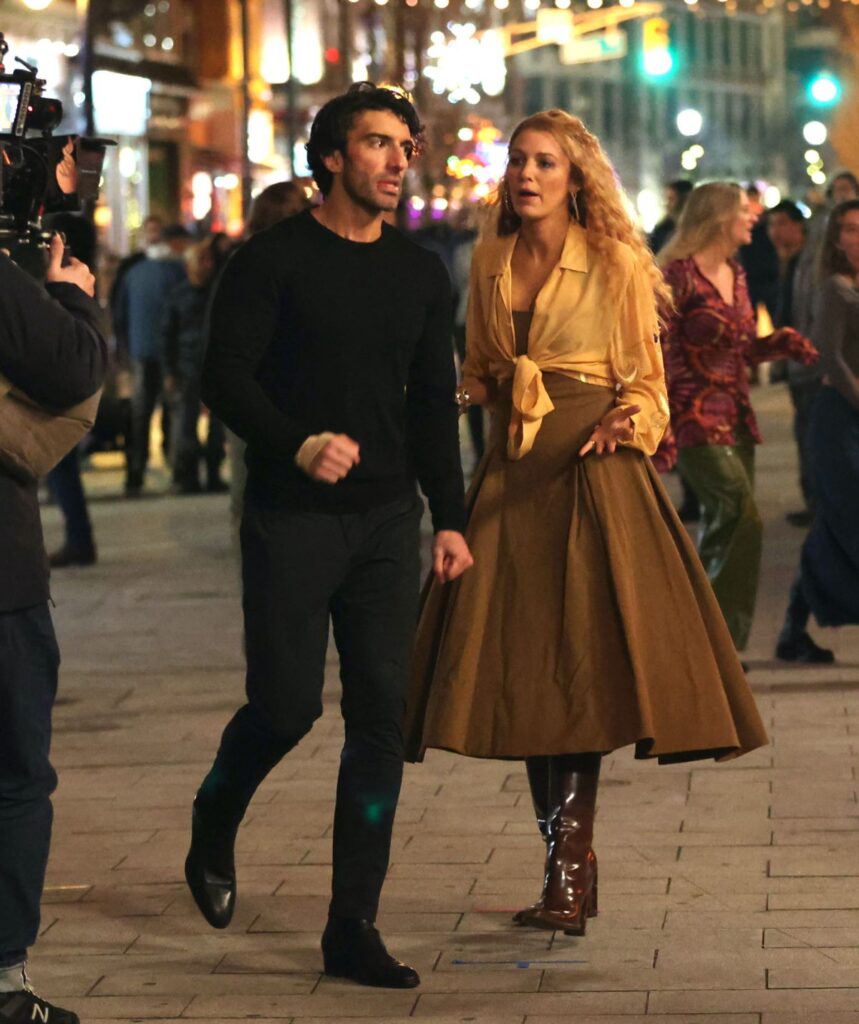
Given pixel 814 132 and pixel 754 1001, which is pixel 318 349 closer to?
pixel 754 1001

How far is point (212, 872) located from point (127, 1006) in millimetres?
687

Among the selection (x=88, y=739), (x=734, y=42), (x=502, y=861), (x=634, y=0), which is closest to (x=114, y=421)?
(x=88, y=739)

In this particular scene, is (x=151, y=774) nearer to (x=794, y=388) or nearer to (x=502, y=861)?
(x=502, y=861)

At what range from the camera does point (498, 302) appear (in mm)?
6254

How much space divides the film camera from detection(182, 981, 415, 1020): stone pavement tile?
1.70 meters

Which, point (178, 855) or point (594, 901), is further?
point (178, 855)

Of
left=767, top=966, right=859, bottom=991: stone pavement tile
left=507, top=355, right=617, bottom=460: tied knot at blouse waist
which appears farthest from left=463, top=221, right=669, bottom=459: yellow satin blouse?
left=767, top=966, right=859, bottom=991: stone pavement tile

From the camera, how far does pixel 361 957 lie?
5.57 meters

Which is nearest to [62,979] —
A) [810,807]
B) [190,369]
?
[810,807]

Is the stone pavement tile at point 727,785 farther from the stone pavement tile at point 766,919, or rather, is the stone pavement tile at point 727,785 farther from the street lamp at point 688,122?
the street lamp at point 688,122

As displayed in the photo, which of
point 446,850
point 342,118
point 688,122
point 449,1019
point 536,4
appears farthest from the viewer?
point 688,122

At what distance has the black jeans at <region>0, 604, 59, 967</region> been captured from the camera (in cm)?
512

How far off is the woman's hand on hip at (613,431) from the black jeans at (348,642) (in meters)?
0.59

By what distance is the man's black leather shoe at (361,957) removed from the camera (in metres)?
Answer: 5.54
